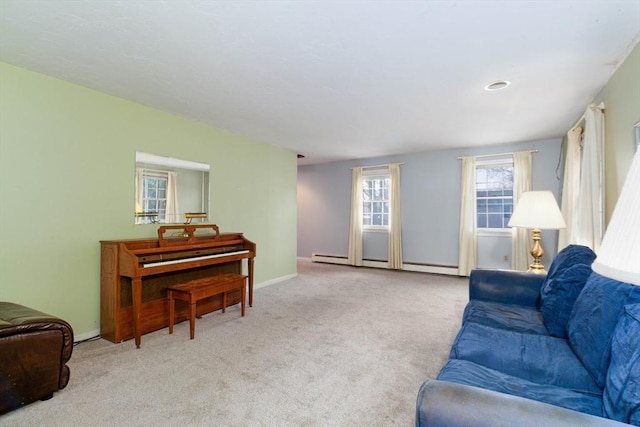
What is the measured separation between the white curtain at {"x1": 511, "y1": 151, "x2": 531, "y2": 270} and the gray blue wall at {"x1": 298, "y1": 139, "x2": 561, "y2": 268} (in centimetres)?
15

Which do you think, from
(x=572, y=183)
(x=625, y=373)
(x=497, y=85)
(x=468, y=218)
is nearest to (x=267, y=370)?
(x=625, y=373)

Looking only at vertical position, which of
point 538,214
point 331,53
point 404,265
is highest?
point 331,53

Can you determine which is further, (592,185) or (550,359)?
(592,185)

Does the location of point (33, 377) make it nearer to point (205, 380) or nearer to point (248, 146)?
point (205, 380)

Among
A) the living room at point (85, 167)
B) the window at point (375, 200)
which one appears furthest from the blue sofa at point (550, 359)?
the window at point (375, 200)

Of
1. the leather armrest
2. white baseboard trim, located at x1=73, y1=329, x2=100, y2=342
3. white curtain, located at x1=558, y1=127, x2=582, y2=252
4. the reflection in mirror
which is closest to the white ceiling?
white curtain, located at x1=558, y1=127, x2=582, y2=252

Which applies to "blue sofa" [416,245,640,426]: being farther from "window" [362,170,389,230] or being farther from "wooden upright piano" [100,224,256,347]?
"window" [362,170,389,230]

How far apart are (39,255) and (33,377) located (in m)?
1.17

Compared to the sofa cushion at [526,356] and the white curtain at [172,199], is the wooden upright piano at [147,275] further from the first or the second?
the sofa cushion at [526,356]

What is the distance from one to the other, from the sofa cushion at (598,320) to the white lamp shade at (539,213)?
143 cm

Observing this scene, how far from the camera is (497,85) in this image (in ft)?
9.48

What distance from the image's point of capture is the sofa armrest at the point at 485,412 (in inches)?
34.1

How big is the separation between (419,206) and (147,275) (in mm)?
4905

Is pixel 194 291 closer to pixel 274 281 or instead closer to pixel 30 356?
pixel 30 356
